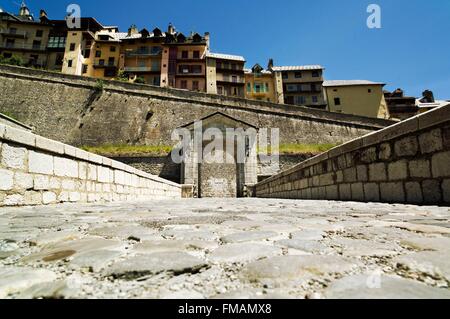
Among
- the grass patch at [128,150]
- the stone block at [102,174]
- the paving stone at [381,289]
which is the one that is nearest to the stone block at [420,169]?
the paving stone at [381,289]

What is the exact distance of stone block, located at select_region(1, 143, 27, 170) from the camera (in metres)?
3.63

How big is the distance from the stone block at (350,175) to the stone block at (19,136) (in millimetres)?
5988

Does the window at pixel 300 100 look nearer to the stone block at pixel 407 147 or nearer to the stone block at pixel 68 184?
the stone block at pixel 407 147

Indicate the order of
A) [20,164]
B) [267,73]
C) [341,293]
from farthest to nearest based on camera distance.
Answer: [267,73], [20,164], [341,293]

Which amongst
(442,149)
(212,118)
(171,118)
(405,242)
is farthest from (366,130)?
(405,242)

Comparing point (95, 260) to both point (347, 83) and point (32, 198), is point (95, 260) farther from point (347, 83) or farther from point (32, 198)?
point (347, 83)

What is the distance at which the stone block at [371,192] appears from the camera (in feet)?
15.6

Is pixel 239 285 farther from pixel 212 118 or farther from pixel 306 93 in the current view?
pixel 306 93

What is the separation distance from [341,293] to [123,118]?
26667mm

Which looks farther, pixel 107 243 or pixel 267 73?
pixel 267 73

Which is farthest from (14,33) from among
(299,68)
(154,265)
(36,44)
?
(154,265)

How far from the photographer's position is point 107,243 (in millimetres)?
1654

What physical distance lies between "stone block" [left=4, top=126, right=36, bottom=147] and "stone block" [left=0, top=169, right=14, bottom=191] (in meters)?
0.48

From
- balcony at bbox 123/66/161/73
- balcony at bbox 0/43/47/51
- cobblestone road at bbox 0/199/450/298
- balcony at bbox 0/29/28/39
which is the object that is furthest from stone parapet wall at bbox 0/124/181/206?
balcony at bbox 0/29/28/39
